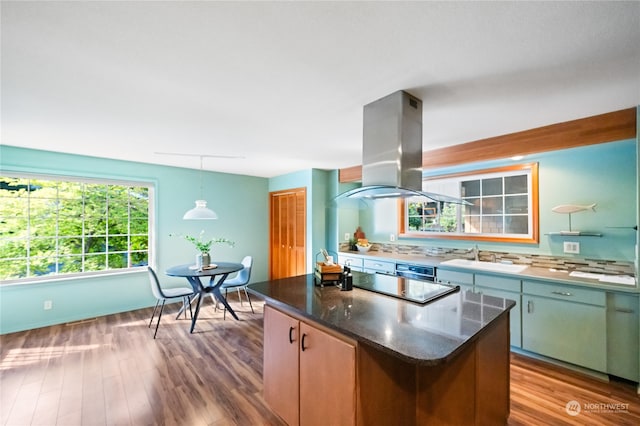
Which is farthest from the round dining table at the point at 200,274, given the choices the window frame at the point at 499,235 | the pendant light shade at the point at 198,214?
the window frame at the point at 499,235

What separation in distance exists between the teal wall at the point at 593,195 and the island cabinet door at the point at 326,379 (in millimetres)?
2827

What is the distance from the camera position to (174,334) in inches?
130

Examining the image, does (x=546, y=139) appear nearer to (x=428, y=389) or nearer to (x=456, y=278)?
(x=456, y=278)

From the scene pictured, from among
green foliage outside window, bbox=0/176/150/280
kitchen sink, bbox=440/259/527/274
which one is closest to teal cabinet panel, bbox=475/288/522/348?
kitchen sink, bbox=440/259/527/274

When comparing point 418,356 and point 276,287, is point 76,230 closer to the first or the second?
point 276,287

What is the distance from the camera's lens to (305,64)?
1554 millimetres

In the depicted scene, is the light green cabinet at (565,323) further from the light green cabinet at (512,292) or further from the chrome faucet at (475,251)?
the chrome faucet at (475,251)

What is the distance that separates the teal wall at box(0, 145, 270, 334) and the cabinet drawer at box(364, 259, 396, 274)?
2.41 m

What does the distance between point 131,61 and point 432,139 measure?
8.75 ft

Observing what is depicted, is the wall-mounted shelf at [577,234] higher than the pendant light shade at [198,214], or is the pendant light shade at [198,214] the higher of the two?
the pendant light shade at [198,214]

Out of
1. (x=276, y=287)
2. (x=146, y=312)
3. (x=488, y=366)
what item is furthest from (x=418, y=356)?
(x=146, y=312)

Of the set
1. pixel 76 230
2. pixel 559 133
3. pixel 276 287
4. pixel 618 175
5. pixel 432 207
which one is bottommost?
pixel 276 287

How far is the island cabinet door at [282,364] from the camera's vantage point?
5.64 ft

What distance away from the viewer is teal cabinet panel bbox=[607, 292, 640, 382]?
2.19 metres
